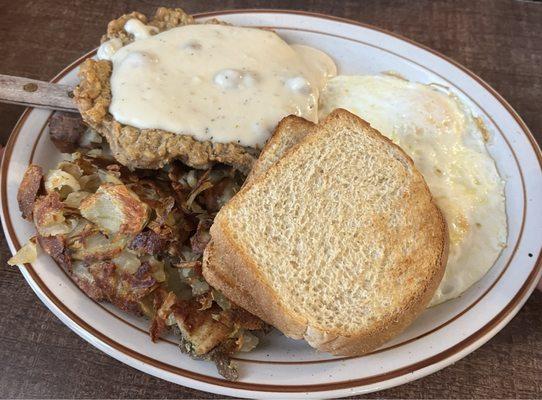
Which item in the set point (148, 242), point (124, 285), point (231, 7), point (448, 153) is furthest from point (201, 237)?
point (231, 7)

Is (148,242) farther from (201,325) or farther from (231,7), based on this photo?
(231,7)

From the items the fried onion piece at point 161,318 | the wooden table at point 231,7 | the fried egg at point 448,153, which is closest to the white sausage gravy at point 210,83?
the fried egg at point 448,153

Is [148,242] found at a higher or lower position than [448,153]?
lower

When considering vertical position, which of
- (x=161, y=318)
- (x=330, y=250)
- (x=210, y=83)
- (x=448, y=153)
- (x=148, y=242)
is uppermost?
(x=210, y=83)

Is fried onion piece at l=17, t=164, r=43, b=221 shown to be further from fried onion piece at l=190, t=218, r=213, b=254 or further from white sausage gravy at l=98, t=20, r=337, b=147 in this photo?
fried onion piece at l=190, t=218, r=213, b=254

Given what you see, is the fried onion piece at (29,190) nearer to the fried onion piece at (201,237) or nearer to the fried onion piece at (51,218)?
the fried onion piece at (51,218)

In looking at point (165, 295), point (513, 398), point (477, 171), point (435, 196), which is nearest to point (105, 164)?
point (165, 295)
